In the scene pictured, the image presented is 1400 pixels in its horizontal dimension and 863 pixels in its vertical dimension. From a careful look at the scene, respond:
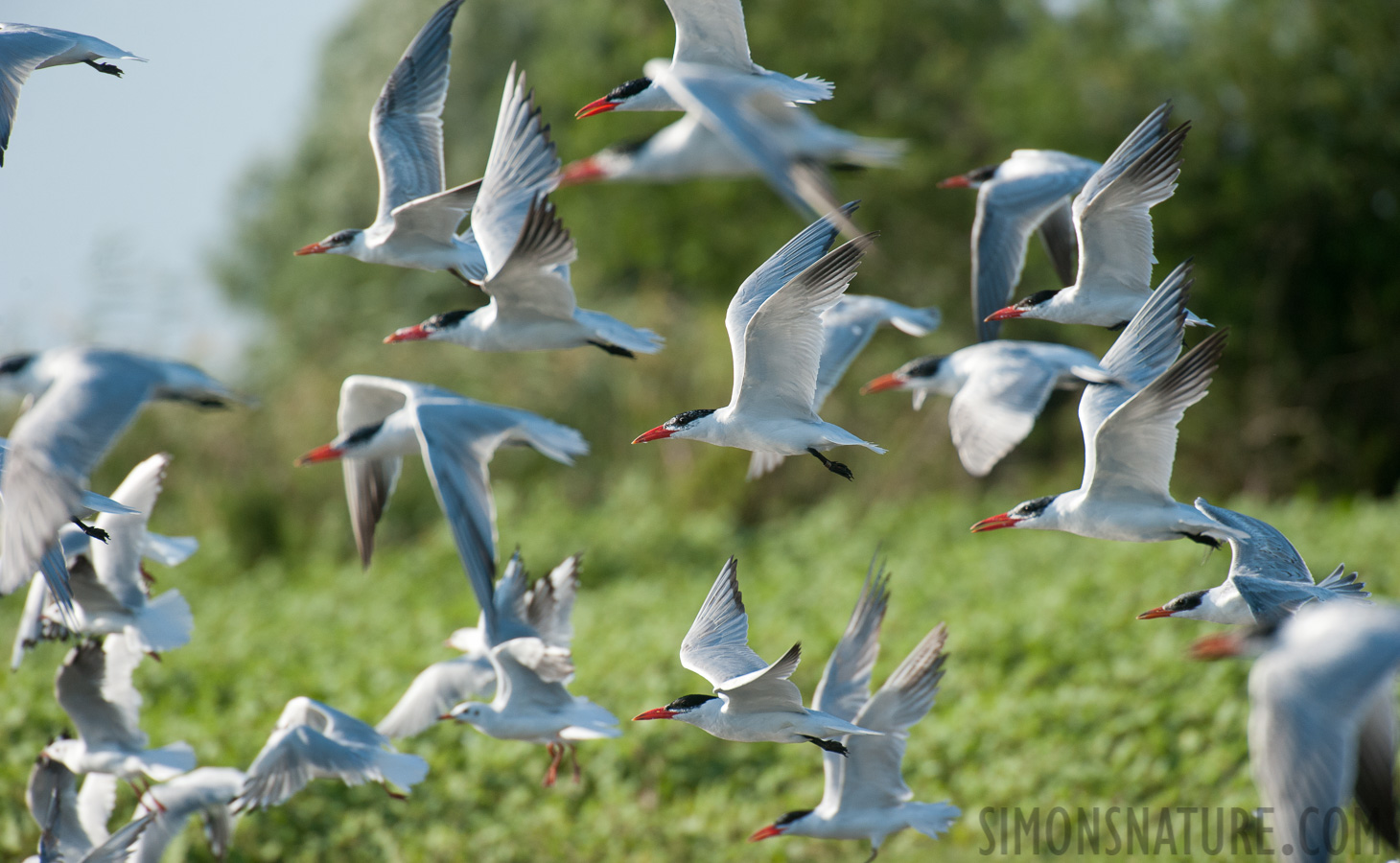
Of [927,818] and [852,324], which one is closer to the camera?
[927,818]

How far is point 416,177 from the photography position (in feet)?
12.8

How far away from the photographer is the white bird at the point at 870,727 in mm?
3488

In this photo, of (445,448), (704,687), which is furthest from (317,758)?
(704,687)

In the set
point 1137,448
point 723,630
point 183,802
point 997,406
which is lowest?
point 183,802

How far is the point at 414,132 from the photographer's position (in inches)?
155

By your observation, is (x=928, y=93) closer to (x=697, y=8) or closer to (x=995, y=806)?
(x=995, y=806)

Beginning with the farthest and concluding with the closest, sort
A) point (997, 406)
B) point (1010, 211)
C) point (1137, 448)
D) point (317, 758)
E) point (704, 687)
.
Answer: point (704, 687), point (1010, 211), point (317, 758), point (997, 406), point (1137, 448)

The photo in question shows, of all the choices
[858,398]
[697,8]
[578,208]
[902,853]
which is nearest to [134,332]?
[578,208]

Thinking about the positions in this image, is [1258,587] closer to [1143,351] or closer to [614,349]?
[1143,351]

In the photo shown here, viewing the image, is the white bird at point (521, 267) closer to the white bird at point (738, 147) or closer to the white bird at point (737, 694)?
the white bird at point (738, 147)

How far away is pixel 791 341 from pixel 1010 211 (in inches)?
46.3

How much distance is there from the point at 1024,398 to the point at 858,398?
777 cm

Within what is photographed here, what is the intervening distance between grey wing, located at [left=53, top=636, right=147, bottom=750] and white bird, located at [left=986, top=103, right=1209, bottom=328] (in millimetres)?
2707

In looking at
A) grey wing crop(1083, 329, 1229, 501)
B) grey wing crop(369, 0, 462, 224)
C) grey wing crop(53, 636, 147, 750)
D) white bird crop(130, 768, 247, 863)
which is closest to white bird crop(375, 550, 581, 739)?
white bird crop(130, 768, 247, 863)
